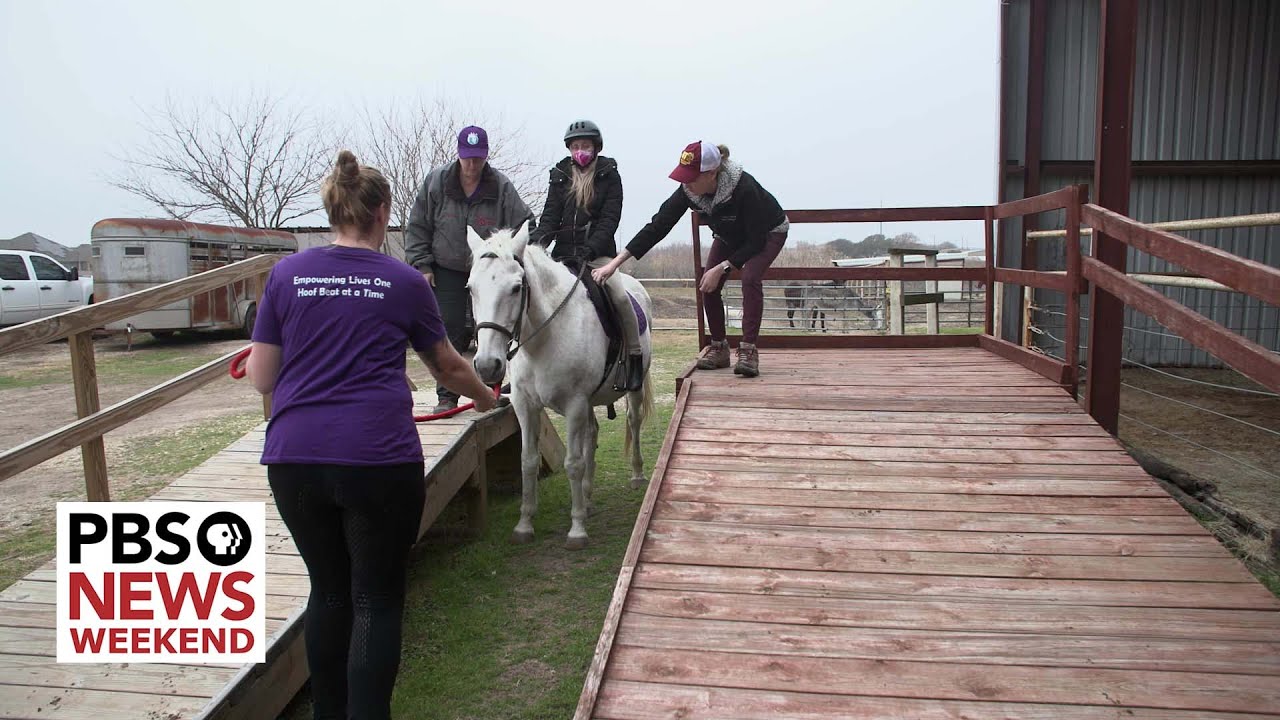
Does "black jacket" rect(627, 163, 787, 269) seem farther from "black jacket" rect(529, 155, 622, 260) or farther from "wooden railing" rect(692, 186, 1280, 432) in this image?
"wooden railing" rect(692, 186, 1280, 432)

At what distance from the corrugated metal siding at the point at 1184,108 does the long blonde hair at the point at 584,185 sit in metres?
7.52

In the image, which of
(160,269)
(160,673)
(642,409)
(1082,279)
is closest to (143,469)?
(642,409)

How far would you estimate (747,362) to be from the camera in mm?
5836

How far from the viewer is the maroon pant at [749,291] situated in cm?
566

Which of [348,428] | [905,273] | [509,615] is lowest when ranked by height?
[509,615]

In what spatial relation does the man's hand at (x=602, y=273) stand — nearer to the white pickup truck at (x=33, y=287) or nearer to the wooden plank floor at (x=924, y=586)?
the wooden plank floor at (x=924, y=586)

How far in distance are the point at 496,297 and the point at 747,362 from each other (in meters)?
2.33

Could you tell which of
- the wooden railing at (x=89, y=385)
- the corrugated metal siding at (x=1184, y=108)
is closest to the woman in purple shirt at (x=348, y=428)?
the wooden railing at (x=89, y=385)

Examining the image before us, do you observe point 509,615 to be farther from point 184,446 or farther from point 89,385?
point 184,446

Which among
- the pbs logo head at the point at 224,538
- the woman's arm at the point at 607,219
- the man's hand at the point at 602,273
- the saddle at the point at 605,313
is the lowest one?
the pbs logo head at the point at 224,538

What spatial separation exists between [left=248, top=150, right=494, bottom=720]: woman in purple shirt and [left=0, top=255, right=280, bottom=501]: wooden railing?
1.67 m

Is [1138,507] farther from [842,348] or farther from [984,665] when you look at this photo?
[842,348]

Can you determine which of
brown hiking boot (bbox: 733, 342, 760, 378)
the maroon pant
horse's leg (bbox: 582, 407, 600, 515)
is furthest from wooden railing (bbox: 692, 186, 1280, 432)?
horse's leg (bbox: 582, 407, 600, 515)

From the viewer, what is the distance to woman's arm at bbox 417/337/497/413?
251cm
